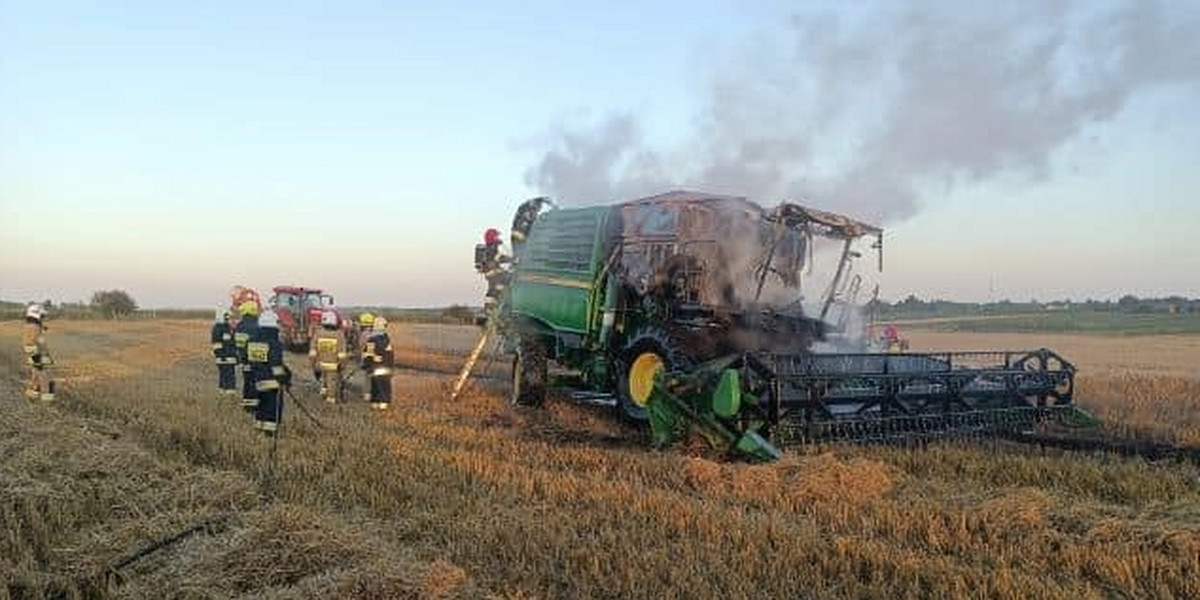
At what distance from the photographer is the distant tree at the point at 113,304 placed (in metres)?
72.0

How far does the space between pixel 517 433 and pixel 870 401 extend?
12.3ft

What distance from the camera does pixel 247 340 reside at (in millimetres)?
12133

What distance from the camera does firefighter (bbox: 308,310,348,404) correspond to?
1420 centimetres

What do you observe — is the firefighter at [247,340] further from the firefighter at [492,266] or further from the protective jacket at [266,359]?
the firefighter at [492,266]

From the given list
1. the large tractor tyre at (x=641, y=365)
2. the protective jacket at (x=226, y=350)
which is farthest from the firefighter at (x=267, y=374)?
the protective jacket at (x=226, y=350)

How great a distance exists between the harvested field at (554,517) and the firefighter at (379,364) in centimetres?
245

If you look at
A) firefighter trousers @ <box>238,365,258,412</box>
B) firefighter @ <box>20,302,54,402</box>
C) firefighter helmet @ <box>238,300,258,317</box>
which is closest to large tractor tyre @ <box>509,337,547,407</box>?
firefighter helmet @ <box>238,300,258,317</box>

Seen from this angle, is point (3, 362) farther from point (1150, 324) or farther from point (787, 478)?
point (1150, 324)

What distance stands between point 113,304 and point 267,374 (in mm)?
70996

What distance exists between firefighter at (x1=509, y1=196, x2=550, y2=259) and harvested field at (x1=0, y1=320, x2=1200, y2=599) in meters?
4.30

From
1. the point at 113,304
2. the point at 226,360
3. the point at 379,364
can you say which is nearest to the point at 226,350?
the point at 226,360

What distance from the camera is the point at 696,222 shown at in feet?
38.8

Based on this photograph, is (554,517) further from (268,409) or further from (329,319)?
(329,319)

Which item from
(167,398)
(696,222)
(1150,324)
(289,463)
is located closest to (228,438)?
(289,463)
